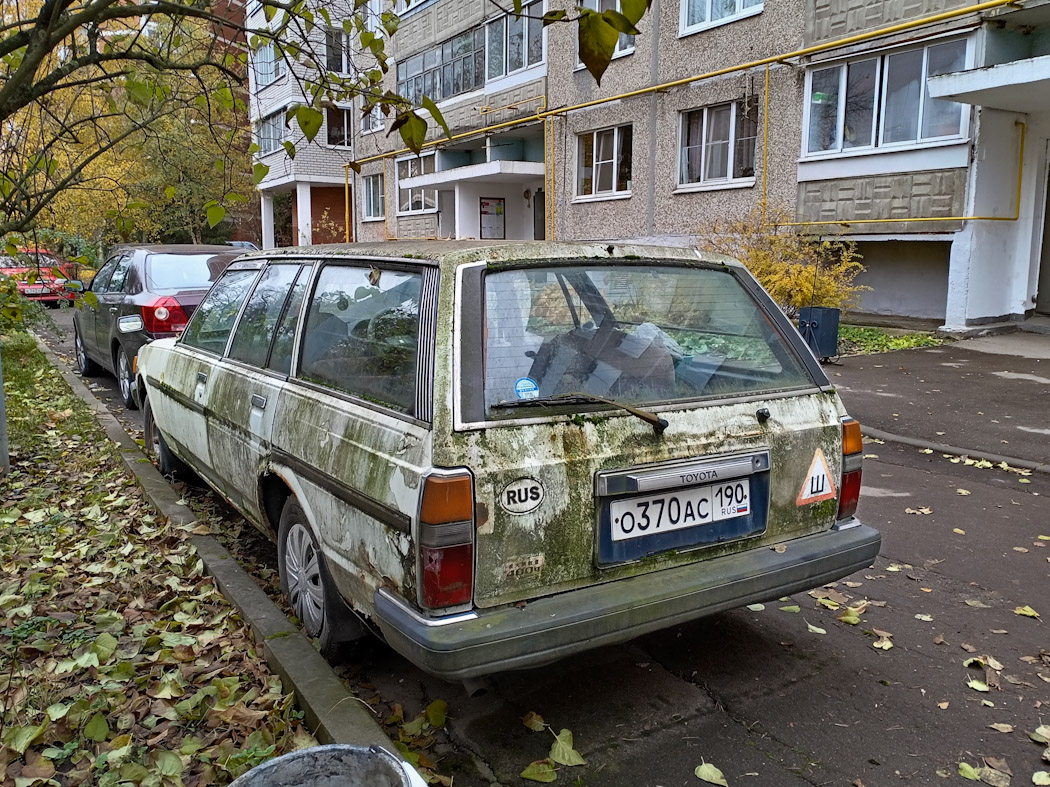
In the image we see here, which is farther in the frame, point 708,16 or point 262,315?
point 708,16

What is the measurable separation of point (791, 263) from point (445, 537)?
11879 mm

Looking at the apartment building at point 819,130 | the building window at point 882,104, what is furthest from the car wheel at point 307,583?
the building window at point 882,104

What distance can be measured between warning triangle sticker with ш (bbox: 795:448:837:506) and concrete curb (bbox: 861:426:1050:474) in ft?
12.6

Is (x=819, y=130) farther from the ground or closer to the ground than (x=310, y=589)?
farther from the ground

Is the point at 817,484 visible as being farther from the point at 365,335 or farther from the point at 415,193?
the point at 415,193

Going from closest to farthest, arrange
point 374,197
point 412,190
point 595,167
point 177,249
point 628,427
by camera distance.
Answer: point 628,427, point 177,249, point 595,167, point 412,190, point 374,197

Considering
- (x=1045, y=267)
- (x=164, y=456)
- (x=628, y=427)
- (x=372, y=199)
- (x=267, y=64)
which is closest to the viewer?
(x=628, y=427)

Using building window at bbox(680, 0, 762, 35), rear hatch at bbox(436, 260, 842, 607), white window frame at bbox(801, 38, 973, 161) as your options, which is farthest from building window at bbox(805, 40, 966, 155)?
rear hatch at bbox(436, 260, 842, 607)

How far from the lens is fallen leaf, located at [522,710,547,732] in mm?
3035

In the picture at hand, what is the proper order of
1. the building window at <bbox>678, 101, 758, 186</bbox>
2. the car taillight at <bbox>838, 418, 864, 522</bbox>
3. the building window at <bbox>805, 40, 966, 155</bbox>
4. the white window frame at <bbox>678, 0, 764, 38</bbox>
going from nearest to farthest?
the car taillight at <bbox>838, 418, 864, 522</bbox> → the building window at <bbox>805, 40, 966, 155</bbox> → the white window frame at <bbox>678, 0, 764, 38</bbox> → the building window at <bbox>678, 101, 758, 186</bbox>

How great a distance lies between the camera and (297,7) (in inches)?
131

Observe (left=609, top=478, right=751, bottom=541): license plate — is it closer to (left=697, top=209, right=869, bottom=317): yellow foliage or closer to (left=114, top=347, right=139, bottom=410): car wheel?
(left=114, top=347, right=139, bottom=410): car wheel

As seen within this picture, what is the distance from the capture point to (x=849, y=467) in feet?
11.2

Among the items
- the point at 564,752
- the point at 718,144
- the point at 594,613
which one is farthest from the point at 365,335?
the point at 718,144
